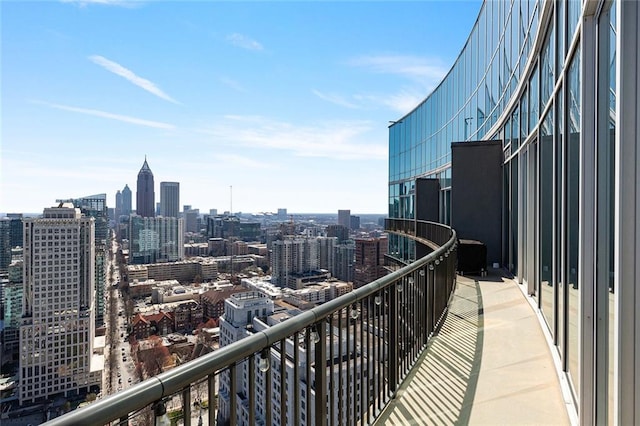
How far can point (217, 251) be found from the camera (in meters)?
30.8

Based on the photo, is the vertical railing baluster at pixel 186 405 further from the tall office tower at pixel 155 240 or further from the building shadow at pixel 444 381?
the tall office tower at pixel 155 240

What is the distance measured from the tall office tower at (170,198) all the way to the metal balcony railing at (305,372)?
49.4 metres

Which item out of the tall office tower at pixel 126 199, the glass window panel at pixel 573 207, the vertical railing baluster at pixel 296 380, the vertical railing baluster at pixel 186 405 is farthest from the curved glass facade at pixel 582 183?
the tall office tower at pixel 126 199

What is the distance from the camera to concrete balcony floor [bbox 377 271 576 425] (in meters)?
3.17

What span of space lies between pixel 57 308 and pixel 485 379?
33.3ft

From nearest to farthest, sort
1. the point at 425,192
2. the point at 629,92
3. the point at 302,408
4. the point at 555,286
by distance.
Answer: the point at 629,92 → the point at 302,408 → the point at 555,286 → the point at 425,192

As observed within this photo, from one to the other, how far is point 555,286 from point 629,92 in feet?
10.5

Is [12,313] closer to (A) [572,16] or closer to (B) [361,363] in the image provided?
(B) [361,363]

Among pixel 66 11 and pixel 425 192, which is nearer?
pixel 66 11

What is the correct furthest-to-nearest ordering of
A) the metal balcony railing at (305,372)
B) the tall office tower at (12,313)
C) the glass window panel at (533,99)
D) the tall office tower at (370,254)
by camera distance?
the tall office tower at (370,254) → the tall office tower at (12,313) → the glass window panel at (533,99) → the metal balcony railing at (305,372)

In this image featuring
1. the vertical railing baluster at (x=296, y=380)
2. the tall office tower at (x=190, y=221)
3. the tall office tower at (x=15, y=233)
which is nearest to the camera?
the vertical railing baluster at (x=296, y=380)

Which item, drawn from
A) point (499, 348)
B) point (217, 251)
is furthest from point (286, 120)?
point (499, 348)

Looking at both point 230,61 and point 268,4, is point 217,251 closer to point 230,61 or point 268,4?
point 230,61

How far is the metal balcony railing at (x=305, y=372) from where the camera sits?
1.11 metres
